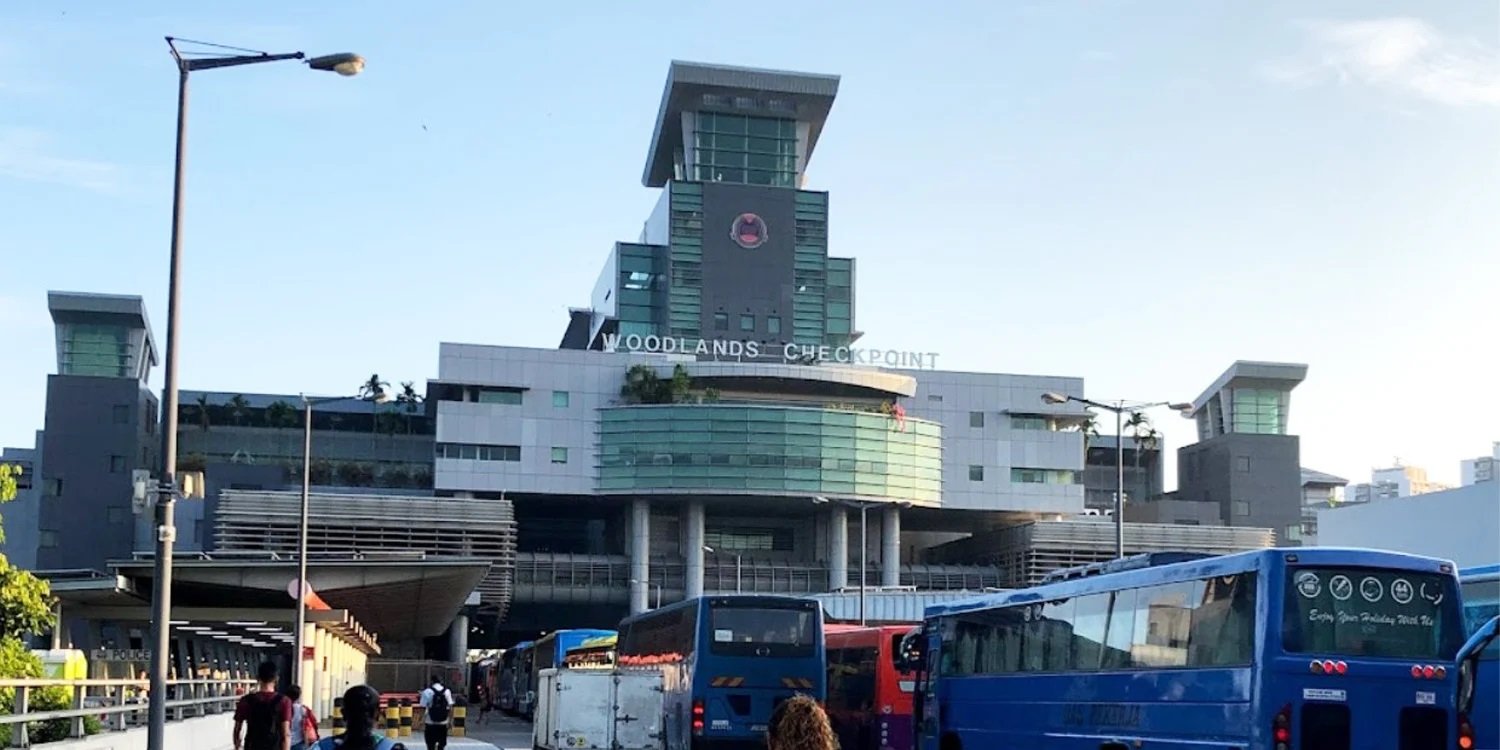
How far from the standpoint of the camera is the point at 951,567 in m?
130

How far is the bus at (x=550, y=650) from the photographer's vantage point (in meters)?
61.2

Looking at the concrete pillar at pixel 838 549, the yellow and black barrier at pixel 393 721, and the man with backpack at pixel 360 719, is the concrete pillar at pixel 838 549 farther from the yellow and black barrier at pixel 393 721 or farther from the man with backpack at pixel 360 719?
the man with backpack at pixel 360 719

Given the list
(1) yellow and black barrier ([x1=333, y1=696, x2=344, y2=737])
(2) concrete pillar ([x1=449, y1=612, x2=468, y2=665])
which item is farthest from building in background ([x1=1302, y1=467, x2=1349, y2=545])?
(1) yellow and black barrier ([x1=333, y1=696, x2=344, y2=737])

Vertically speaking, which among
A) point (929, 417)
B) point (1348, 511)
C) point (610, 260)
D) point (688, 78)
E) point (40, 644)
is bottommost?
point (40, 644)

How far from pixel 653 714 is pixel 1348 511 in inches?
894

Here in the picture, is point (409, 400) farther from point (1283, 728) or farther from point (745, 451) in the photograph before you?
point (1283, 728)

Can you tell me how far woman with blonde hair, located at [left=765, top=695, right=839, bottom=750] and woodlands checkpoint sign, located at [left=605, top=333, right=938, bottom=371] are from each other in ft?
398

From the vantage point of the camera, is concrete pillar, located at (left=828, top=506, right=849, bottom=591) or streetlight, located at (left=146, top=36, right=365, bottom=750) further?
concrete pillar, located at (left=828, top=506, right=849, bottom=591)

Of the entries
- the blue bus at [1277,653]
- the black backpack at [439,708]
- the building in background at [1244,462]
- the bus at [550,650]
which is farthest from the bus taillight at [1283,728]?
the building in background at [1244,462]

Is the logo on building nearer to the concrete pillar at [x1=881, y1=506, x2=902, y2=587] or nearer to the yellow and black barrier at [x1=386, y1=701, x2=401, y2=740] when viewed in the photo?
the concrete pillar at [x1=881, y1=506, x2=902, y2=587]

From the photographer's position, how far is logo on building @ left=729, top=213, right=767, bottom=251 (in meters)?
144

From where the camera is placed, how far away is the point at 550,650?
6456 centimetres

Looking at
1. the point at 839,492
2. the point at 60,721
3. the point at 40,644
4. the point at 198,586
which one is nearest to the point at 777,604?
the point at 60,721

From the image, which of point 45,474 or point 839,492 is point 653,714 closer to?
point 839,492
